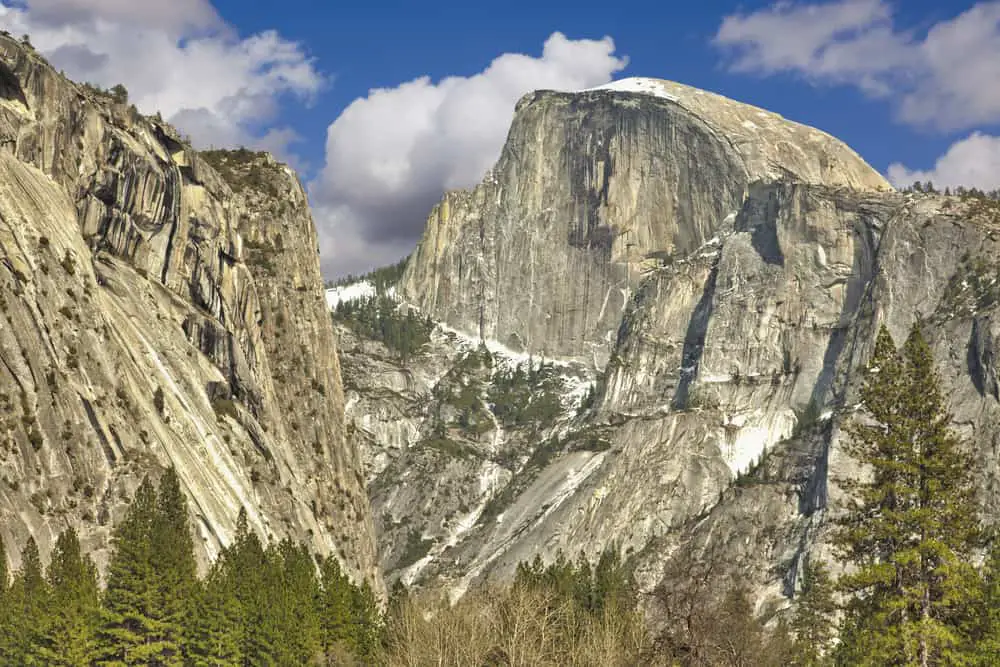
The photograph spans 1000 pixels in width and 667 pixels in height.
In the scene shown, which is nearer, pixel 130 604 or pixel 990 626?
pixel 990 626

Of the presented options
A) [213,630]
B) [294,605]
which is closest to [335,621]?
[294,605]

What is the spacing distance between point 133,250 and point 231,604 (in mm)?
34028

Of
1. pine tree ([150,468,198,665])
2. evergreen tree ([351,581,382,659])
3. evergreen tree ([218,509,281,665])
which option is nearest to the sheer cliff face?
evergreen tree ([218,509,281,665])

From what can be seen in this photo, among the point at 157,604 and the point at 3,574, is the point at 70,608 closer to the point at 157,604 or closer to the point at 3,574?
the point at 3,574

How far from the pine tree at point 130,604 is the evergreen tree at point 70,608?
77 centimetres

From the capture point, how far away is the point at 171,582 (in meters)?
65.7

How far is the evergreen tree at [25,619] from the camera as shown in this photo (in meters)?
58.3

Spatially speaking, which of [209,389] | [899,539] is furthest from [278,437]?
[899,539]

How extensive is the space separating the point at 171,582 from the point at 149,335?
84.5 ft

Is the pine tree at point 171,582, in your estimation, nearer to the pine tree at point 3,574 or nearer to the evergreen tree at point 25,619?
the evergreen tree at point 25,619

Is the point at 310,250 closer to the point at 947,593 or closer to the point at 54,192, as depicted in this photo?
the point at 54,192

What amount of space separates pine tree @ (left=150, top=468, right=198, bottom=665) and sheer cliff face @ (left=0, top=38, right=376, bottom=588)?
5.39 m

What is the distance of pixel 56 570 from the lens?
62.7 meters

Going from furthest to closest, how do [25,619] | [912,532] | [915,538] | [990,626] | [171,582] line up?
[171,582]
[25,619]
[990,626]
[915,538]
[912,532]
